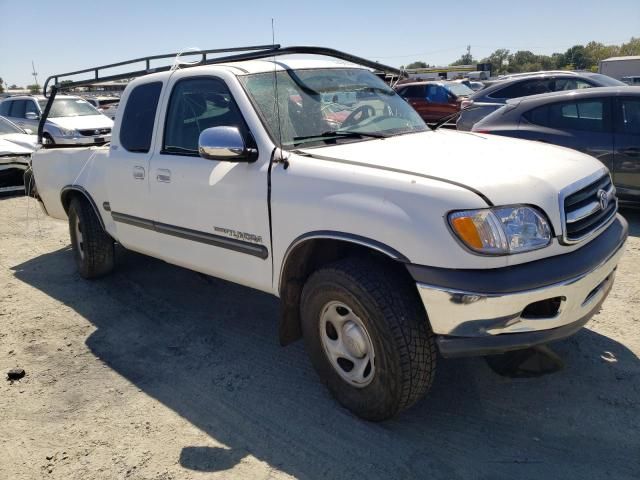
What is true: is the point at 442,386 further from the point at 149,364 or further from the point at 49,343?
the point at 49,343

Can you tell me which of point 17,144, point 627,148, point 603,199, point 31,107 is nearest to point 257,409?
point 603,199

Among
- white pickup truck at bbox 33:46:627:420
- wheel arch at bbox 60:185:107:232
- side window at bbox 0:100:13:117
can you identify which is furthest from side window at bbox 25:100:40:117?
white pickup truck at bbox 33:46:627:420

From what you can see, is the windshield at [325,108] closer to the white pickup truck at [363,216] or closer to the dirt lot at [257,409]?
the white pickup truck at [363,216]

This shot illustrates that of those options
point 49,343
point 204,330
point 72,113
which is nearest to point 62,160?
point 49,343

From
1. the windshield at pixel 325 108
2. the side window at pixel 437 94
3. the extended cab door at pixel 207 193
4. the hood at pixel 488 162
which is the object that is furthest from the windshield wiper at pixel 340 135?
the side window at pixel 437 94

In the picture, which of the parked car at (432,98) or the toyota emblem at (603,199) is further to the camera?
the parked car at (432,98)

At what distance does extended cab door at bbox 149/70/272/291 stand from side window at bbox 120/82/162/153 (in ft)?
0.60

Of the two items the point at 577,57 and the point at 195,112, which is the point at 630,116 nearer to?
the point at 195,112

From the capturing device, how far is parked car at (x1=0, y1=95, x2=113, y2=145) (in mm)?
13438

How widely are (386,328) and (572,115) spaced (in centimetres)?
527

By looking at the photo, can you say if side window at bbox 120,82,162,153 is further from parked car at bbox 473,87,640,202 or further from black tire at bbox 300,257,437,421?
parked car at bbox 473,87,640,202

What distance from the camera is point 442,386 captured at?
3.38 metres

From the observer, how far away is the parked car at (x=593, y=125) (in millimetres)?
6262

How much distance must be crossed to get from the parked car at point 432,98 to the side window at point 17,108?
10.8 meters
